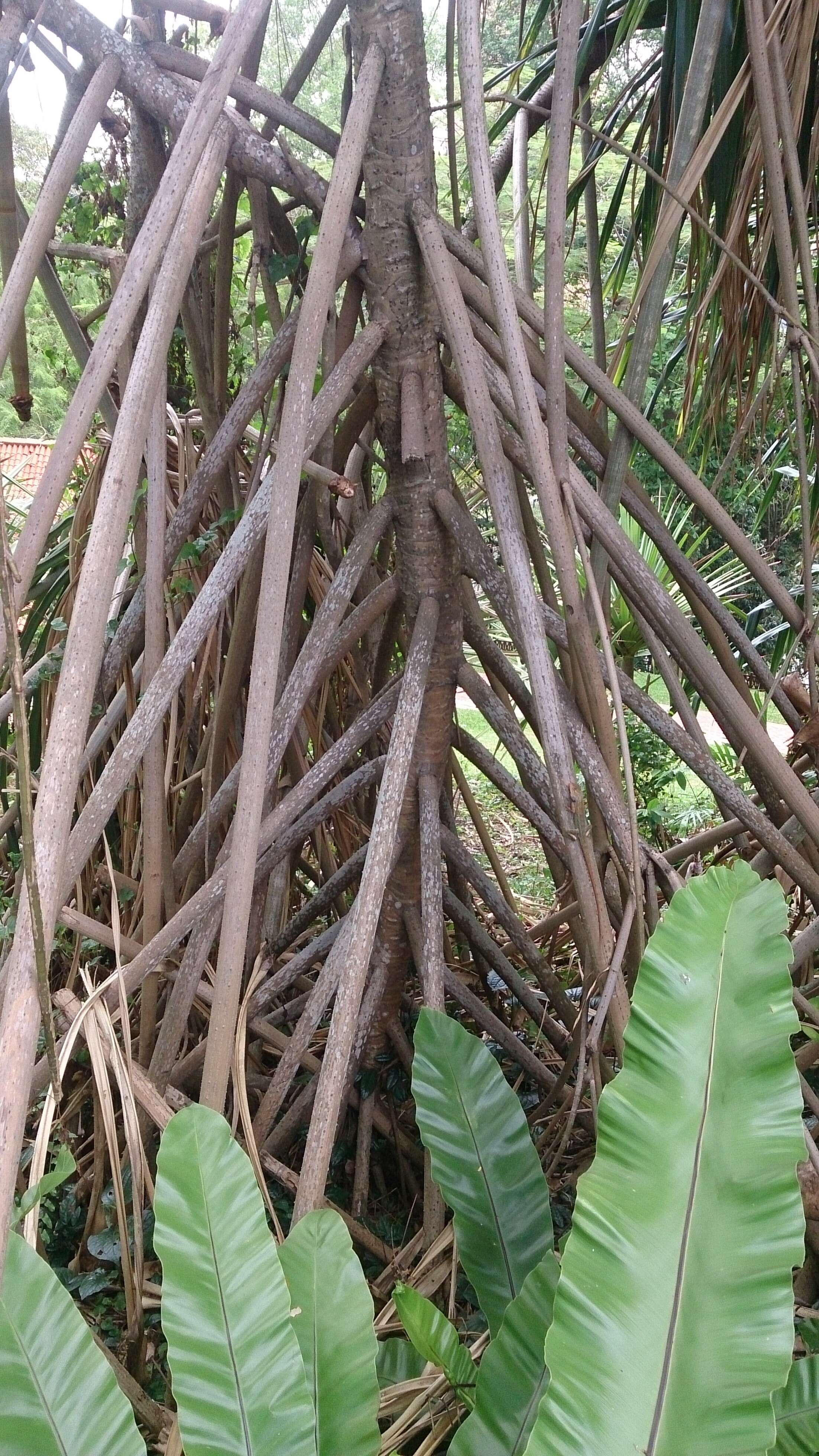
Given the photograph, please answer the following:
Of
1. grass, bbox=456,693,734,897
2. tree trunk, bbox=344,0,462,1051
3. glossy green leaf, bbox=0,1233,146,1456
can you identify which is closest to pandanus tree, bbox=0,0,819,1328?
tree trunk, bbox=344,0,462,1051

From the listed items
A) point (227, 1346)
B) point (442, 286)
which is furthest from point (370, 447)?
point (227, 1346)

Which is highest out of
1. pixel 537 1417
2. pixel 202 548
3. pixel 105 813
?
pixel 202 548

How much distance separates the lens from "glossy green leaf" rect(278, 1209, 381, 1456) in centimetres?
74

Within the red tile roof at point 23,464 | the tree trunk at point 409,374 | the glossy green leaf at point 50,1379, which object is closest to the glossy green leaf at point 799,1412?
the glossy green leaf at point 50,1379

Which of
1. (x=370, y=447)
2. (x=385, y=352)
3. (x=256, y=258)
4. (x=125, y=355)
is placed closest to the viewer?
(x=385, y=352)

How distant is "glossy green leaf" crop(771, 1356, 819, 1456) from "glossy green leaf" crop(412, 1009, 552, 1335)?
0.79 feet

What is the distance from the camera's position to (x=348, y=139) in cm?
96

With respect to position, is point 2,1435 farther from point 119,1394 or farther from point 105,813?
point 105,813

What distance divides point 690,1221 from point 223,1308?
0.34 meters

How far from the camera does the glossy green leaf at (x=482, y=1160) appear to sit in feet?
3.14

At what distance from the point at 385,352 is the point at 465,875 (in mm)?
755

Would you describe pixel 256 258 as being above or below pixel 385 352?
above

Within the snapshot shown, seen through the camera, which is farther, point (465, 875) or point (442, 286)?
point (465, 875)

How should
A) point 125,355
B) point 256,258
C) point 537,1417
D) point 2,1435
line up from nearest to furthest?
point 537,1417
point 2,1435
point 125,355
point 256,258
